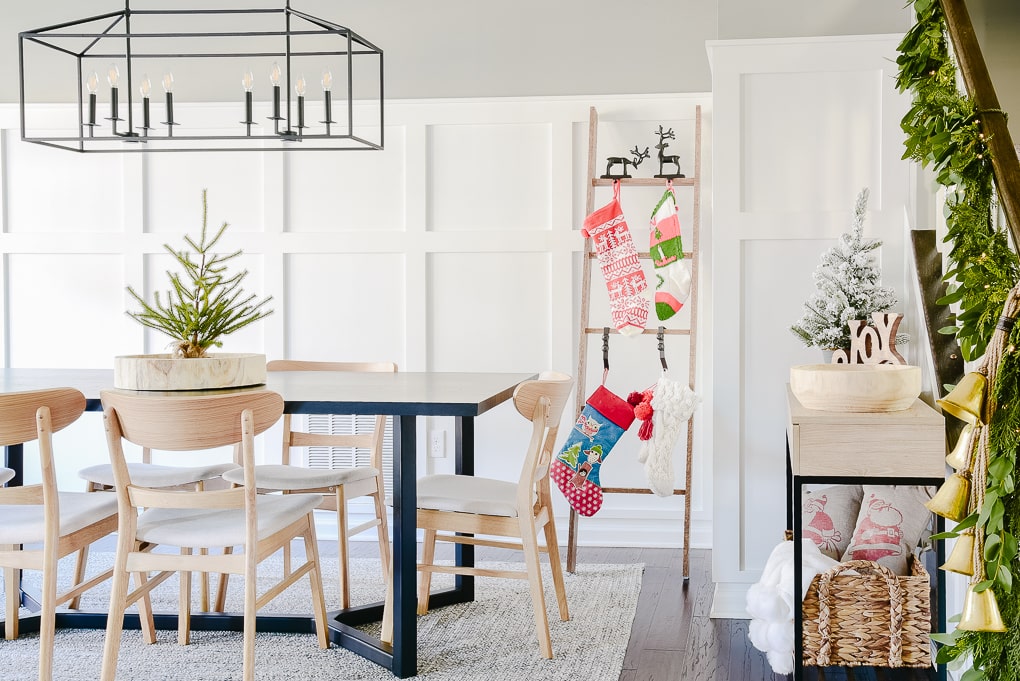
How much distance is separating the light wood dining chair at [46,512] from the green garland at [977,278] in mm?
2079

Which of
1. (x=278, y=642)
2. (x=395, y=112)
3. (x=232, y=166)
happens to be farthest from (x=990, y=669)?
(x=232, y=166)

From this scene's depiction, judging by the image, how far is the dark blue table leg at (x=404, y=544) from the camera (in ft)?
8.57

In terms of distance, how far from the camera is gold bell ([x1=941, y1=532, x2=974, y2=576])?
1.07 meters

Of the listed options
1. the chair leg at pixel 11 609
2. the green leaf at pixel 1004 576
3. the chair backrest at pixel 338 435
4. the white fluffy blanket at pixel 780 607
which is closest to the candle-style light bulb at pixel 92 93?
the chair backrest at pixel 338 435

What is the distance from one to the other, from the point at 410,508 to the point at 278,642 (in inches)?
29.0

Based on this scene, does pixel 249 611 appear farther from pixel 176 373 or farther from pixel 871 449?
pixel 871 449

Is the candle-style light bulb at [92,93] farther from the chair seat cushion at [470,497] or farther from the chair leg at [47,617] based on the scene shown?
the chair seat cushion at [470,497]

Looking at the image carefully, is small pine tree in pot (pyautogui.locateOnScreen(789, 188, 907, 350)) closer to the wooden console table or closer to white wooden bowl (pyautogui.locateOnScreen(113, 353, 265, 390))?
the wooden console table

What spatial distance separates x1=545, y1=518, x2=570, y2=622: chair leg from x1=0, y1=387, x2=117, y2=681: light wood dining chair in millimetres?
1324

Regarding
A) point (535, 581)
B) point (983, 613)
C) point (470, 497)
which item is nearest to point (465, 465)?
point (470, 497)

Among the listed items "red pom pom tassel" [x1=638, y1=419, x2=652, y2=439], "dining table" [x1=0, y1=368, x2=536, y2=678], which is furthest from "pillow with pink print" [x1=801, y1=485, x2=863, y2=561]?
"dining table" [x1=0, y1=368, x2=536, y2=678]

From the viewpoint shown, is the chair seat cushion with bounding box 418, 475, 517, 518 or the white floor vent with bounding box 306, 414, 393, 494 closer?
the chair seat cushion with bounding box 418, 475, 517, 518

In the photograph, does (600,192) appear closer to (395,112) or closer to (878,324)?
(395,112)

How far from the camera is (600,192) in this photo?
4.28m
